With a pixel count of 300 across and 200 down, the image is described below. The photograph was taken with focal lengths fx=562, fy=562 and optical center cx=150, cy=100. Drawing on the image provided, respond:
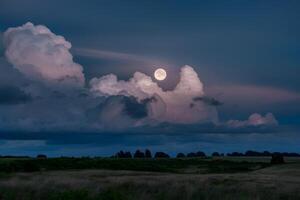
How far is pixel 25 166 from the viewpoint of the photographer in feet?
259

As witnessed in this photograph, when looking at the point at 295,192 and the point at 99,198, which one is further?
the point at 295,192

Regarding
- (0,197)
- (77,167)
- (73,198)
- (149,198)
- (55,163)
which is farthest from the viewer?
(55,163)

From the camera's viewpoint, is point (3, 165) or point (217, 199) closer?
point (217, 199)

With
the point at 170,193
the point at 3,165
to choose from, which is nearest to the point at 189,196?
the point at 170,193

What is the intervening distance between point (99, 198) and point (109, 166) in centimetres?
7218

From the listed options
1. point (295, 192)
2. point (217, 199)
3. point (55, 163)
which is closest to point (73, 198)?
point (217, 199)

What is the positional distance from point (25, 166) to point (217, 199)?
56.7 metres

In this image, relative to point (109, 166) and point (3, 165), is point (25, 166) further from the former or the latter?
point (109, 166)

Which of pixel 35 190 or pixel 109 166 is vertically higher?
pixel 109 166

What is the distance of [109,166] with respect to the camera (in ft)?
299

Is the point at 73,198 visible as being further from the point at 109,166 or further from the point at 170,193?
the point at 109,166

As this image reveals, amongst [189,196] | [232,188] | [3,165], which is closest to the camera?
[189,196]

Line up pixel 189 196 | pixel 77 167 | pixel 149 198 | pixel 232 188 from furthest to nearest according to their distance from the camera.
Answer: pixel 77 167 < pixel 232 188 < pixel 189 196 < pixel 149 198

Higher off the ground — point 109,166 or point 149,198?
point 109,166
